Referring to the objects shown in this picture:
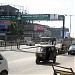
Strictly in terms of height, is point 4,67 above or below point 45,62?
above

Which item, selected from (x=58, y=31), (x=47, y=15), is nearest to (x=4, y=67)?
(x=47, y=15)

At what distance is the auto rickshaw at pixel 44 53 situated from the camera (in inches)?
998

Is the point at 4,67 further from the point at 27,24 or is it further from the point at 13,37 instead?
the point at 27,24

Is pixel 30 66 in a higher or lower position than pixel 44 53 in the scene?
lower

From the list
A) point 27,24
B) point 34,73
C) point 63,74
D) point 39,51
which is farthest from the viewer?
point 27,24

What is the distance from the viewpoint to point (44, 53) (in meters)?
25.2

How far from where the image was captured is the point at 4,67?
12.3 meters

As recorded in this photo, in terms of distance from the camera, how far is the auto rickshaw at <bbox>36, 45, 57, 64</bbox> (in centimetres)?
2534

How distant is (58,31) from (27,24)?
4619cm

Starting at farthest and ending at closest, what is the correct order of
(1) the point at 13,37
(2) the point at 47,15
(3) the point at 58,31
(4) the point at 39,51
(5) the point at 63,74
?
(3) the point at 58,31
(1) the point at 13,37
(2) the point at 47,15
(4) the point at 39,51
(5) the point at 63,74

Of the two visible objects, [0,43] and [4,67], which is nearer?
[4,67]

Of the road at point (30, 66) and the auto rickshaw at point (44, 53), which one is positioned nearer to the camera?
the road at point (30, 66)

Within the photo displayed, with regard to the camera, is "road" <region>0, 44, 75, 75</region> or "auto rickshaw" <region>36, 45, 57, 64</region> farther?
"auto rickshaw" <region>36, 45, 57, 64</region>

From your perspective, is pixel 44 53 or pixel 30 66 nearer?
pixel 30 66
